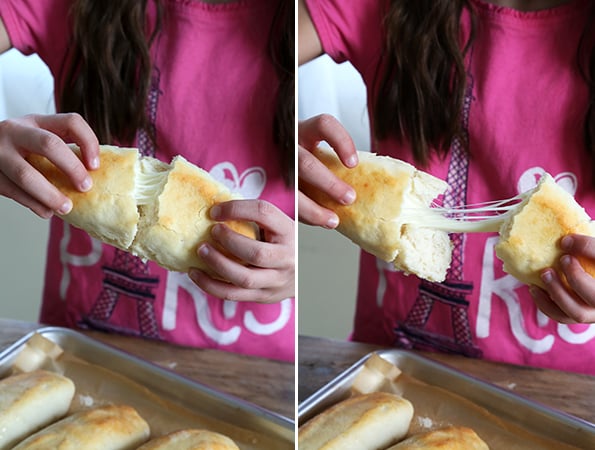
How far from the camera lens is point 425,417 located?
23.0 inches

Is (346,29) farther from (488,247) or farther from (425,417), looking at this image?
(425,417)

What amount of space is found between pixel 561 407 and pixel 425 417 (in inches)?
4.6

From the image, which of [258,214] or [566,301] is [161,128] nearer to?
[258,214]

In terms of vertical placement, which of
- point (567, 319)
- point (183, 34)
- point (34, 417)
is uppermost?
point (183, 34)

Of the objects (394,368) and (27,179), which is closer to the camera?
(27,179)

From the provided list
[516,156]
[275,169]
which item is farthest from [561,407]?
[275,169]

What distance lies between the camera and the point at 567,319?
0.55 meters

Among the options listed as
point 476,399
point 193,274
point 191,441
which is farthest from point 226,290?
point 476,399

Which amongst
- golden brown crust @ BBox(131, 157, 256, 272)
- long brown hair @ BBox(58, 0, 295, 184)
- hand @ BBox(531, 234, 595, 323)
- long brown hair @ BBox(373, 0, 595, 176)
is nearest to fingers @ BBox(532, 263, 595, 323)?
hand @ BBox(531, 234, 595, 323)

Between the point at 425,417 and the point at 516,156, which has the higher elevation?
the point at 516,156

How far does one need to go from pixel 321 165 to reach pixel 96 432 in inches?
11.5

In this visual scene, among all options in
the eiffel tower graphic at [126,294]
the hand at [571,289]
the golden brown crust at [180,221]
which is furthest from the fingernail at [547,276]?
the eiffel tower graphic at [126,294]

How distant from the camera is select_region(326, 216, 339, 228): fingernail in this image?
537mm

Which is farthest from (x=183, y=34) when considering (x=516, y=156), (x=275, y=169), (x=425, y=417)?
(x=425, y=417)
